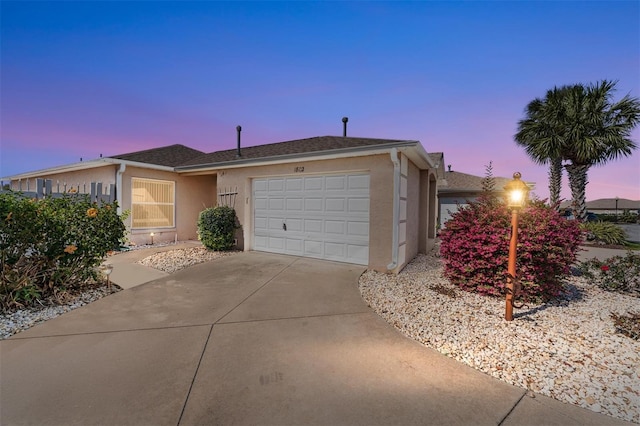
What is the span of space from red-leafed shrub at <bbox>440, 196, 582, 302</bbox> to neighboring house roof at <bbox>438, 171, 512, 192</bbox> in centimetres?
1106

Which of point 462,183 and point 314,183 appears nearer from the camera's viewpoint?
point 314,183

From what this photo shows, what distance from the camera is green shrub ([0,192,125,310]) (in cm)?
392

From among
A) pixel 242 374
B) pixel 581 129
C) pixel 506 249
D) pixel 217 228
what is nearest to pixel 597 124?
pixel 581 129

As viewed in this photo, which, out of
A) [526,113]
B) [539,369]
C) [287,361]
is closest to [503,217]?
[539,369]

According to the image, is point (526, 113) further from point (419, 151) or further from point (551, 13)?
point (419, 151)

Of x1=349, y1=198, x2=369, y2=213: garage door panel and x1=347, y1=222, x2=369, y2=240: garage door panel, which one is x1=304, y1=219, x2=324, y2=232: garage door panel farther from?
x1=349, y1=198, x2=369, y2=213: garage door panel

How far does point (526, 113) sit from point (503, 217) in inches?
598

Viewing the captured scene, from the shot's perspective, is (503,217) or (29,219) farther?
(503,217)

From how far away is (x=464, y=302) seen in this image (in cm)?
437

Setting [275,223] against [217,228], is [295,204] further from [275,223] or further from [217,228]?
[217,228]

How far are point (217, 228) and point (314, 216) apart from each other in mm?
3218

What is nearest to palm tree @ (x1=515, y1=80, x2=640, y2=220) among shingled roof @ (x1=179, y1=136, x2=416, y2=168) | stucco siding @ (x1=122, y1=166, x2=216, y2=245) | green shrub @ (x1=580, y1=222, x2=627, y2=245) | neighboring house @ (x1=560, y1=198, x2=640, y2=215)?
green shrub @ (x1=580, y1=222, x2=627, y2=245)

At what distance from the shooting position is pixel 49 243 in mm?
4297

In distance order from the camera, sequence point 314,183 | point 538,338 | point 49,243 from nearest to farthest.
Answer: point 538,338, point 49,243, point 314,183
